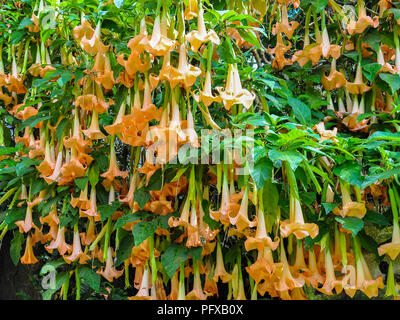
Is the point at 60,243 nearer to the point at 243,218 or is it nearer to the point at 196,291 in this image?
the point at 196,291

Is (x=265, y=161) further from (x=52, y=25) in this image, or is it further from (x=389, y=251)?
(x=52, y=25)

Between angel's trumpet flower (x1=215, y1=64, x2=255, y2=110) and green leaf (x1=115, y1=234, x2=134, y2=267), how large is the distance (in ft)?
2.15

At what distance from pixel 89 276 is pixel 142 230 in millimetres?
444

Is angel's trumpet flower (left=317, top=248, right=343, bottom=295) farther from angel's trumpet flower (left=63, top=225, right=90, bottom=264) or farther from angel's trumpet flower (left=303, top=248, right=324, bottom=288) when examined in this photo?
angel's trumpet flower (left=63, top=225, right=90, bottom=264)

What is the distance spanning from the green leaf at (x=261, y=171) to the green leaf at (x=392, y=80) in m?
0.67

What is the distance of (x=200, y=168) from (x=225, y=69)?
391 millimetres

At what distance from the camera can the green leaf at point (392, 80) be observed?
1.44 metres

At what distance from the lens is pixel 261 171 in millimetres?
1076

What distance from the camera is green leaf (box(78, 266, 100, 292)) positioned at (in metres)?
1.57

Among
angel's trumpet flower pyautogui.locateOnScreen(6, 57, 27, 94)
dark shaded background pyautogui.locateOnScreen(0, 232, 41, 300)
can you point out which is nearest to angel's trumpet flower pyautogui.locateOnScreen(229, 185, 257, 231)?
angel's trumpet flower pyautogui.locateOnScreen(6, 57, 27, 94)

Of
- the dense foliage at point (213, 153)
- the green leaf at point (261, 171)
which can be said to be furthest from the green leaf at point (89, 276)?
the green leaf at point (261, 171)

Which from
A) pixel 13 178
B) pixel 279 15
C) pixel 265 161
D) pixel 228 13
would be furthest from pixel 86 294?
pixel 279 15

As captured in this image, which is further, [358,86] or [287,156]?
[358,86]

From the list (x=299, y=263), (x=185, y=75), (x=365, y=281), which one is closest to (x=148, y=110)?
(x=185, y=75)
